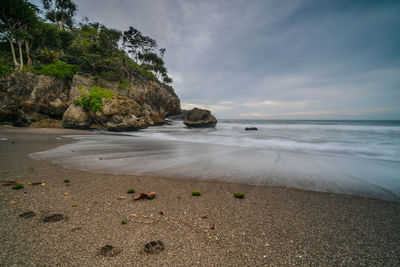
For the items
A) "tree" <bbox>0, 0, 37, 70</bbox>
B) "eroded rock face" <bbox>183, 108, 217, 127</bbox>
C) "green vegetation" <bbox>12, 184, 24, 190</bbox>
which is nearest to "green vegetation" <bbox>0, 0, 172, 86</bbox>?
"tree" <bbox>0, 0, 37, 70</bbox>

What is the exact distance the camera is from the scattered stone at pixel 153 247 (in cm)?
127

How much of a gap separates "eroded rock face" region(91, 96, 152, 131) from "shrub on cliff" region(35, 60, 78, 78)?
267 inches

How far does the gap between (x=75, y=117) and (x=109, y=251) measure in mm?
16556

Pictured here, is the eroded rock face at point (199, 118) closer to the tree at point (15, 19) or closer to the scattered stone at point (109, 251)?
the tree at point (15, 19)

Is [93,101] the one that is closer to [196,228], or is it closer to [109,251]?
[109,251]

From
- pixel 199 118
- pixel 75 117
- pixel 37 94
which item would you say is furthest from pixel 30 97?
pixel 199 118

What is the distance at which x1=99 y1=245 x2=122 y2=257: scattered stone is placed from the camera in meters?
1.22

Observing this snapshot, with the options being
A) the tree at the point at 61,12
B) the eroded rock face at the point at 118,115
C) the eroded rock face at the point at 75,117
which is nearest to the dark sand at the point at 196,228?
the eroded rock face at the point at 118,115

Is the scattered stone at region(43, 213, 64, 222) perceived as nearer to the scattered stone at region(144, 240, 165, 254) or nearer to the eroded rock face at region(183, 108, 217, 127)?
the scattered stone at region(144, 240, 165, 254)

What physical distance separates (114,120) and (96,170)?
1178cm

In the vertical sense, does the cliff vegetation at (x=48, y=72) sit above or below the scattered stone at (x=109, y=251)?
above

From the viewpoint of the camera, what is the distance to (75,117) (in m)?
13.6

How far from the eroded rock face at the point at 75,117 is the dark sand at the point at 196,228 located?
46.4 ft

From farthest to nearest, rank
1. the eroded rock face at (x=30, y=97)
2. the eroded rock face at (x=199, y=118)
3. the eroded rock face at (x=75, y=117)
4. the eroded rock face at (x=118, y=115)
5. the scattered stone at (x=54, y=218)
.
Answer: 1. the eroded rock face at (x=199, y=118)
2. the eroded rock face at (x=75, y=117)
3. the eroded rock face at (x=118, y=115)
4. the eroded rock face at (x=30, y=97)
5. the scattered stone at (x=54, y=218)
